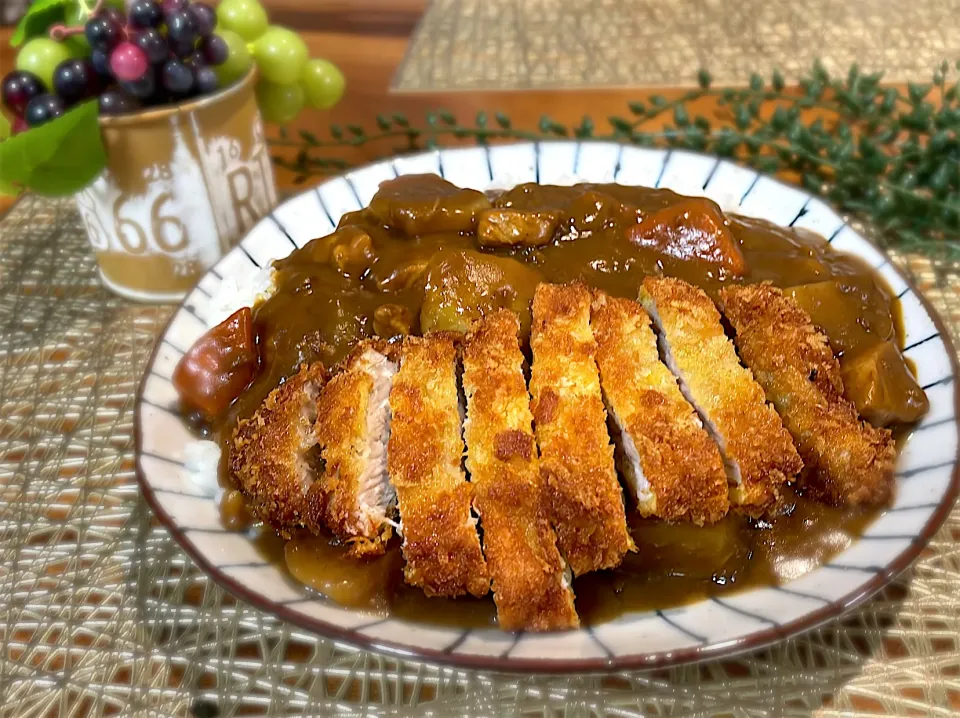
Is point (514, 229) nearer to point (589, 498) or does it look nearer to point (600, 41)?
point (589, 498)

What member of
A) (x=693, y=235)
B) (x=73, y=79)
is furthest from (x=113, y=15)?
(x=693, y=235)

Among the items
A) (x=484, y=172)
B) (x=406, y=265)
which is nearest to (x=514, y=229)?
(x=406, y=265)

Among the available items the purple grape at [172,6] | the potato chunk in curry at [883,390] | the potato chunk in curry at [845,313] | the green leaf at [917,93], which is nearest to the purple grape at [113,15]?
the purple grape at [172,6]

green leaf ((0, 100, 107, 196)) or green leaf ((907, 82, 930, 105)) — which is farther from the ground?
green leaf ((0, 100, 107, 196))

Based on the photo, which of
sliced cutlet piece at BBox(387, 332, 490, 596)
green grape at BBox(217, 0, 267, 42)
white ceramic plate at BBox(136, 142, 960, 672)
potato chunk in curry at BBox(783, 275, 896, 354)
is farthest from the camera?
green grape at BBox(217, 0, 267, 42)

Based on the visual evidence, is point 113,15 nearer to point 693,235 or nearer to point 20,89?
point 20,89

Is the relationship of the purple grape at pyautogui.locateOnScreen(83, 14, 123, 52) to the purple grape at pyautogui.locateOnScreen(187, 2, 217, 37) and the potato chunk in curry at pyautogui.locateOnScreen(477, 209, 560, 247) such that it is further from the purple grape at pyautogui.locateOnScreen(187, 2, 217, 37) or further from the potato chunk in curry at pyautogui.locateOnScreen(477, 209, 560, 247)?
the potato chunk in curry at pyautogui.locateOnScreen(477, 209, 560, 247)

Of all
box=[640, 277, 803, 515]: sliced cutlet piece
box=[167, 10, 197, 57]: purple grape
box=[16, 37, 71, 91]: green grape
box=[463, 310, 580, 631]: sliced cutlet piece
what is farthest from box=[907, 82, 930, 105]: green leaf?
box=[16, 37, 71, 91]: green grape
